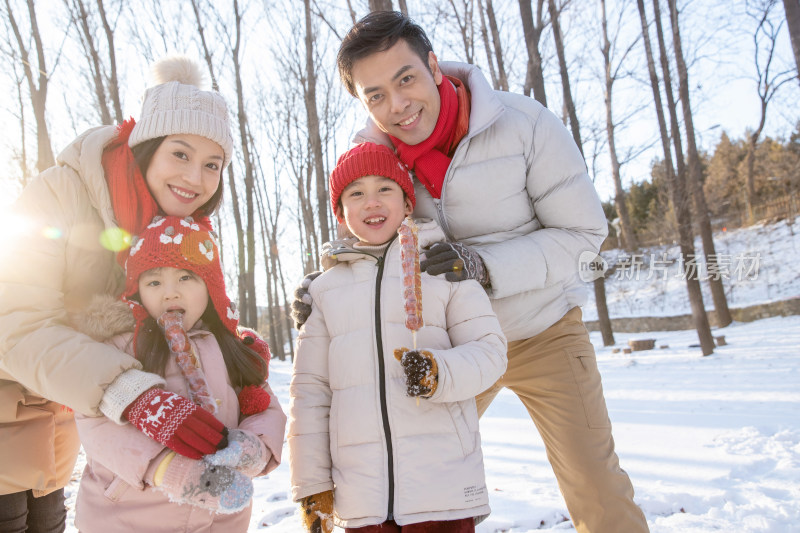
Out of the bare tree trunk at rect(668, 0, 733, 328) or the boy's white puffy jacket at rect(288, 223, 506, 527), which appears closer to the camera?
the boy's white puffy jacket at rect(288, 223, 506, 527)

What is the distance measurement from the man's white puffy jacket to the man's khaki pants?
121 millimetres

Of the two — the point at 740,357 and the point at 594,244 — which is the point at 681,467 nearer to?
the point at 594,244

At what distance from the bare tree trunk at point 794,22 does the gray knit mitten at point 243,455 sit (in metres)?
8.83

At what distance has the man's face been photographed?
7.50 ft

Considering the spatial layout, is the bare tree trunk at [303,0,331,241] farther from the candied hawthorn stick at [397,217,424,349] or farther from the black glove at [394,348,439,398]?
the black glove at [394,348,439,398]

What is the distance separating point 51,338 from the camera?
1.54 metres

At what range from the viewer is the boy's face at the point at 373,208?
2070 mm

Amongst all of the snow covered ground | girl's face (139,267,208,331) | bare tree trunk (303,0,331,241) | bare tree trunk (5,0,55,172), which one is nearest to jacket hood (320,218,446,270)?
girl's face (139,267,208,331)

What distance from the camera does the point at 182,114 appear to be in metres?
1.96

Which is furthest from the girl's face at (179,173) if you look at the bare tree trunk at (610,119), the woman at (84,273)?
the bare tree trunk at (610,119)

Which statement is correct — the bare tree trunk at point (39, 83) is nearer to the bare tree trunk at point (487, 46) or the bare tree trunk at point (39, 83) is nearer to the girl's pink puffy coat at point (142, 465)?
the bare tree trunk at point (487, 46)

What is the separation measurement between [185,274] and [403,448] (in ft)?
3.29

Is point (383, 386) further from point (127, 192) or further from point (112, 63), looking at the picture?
point (112, 63)

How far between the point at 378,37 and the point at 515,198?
0.96 m
